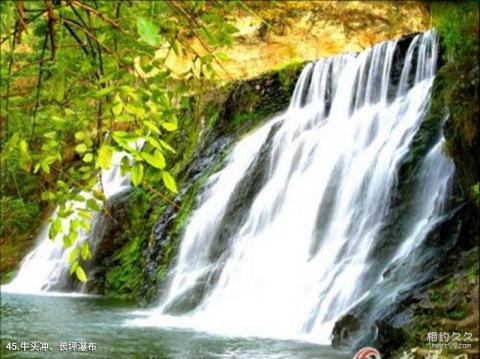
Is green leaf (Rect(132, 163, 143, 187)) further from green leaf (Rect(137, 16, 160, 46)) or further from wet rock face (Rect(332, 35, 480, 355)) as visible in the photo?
wet rock face (Rect(332, 35, 480, 355))

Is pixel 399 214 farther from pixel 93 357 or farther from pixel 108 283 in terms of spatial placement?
→ pixel 108 283

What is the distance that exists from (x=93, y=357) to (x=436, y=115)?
5.35m

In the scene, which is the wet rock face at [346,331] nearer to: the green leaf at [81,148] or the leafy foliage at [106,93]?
the leafy foliage at [106,93]

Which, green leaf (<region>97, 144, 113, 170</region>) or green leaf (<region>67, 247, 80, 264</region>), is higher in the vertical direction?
green leaf (<region>97, 144, 113, 170</region>)

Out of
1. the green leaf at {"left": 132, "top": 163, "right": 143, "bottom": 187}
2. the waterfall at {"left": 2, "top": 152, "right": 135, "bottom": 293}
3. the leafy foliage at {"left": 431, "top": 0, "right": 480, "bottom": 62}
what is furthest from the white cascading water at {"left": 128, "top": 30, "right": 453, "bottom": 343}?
the green leaf at {"left": 132, "top": 163, "right": 143, "bottom": 187}

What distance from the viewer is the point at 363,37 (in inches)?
907

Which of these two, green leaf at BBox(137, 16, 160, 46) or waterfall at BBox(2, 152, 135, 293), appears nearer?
green leaf at BBox(137, 16, 160, 46)

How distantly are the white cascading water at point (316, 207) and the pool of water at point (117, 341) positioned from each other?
1.68 feet

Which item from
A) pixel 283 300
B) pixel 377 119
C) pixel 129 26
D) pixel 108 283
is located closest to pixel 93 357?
pixel 283 300

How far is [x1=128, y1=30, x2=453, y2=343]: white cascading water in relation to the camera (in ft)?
25.7

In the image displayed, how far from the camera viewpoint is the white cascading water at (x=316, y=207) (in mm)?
7848

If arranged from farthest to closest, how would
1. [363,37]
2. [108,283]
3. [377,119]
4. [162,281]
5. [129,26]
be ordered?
[363,37] → [108,283] → [162,281] → [377,119] → [129,26]

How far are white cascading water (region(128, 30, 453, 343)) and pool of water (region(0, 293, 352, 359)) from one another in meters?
0.51

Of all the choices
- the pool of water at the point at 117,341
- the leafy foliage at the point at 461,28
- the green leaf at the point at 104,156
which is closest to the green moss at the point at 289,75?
the pool of water at the point at 117,341
